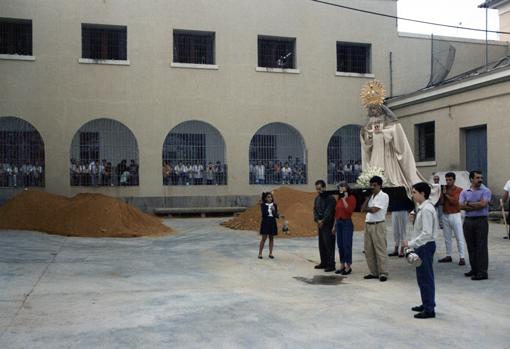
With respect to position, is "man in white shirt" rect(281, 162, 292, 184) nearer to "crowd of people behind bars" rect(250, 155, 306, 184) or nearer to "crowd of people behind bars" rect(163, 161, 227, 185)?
"crowd of people behind bars" rect(250, 155, 306, 184)

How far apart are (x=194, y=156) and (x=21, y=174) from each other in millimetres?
6945

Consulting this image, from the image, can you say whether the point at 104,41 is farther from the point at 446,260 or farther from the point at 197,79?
the point at 446,260

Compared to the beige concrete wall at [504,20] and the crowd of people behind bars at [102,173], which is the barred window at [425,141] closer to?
the beige concrete wall at [504,20]

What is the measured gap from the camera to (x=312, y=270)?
10.6 meters

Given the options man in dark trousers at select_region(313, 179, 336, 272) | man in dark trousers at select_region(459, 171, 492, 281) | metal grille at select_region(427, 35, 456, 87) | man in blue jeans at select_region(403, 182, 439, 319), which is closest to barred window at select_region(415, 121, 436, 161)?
metal grille at select_region(427, 35, 456, 87)

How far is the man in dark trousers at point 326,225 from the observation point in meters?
→ 10.5

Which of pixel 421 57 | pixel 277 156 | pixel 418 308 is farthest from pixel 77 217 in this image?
pixel 421 57

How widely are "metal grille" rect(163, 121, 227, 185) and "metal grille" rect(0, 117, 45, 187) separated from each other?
5013mm

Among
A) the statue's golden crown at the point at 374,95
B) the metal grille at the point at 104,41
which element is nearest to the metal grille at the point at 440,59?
the metal grille at the point at 104,41

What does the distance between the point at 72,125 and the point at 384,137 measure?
14267 millimetres

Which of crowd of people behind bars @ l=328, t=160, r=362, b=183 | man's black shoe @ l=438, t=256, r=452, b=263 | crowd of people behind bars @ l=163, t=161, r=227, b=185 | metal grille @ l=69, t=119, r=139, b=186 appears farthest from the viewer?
crowd of people behind bars @ l=328, t=160, r=362, b=183

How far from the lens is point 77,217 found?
17.5 metres

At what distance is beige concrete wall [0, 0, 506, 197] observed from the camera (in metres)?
22.2

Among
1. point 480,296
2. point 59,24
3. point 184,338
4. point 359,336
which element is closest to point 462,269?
point 480,296
